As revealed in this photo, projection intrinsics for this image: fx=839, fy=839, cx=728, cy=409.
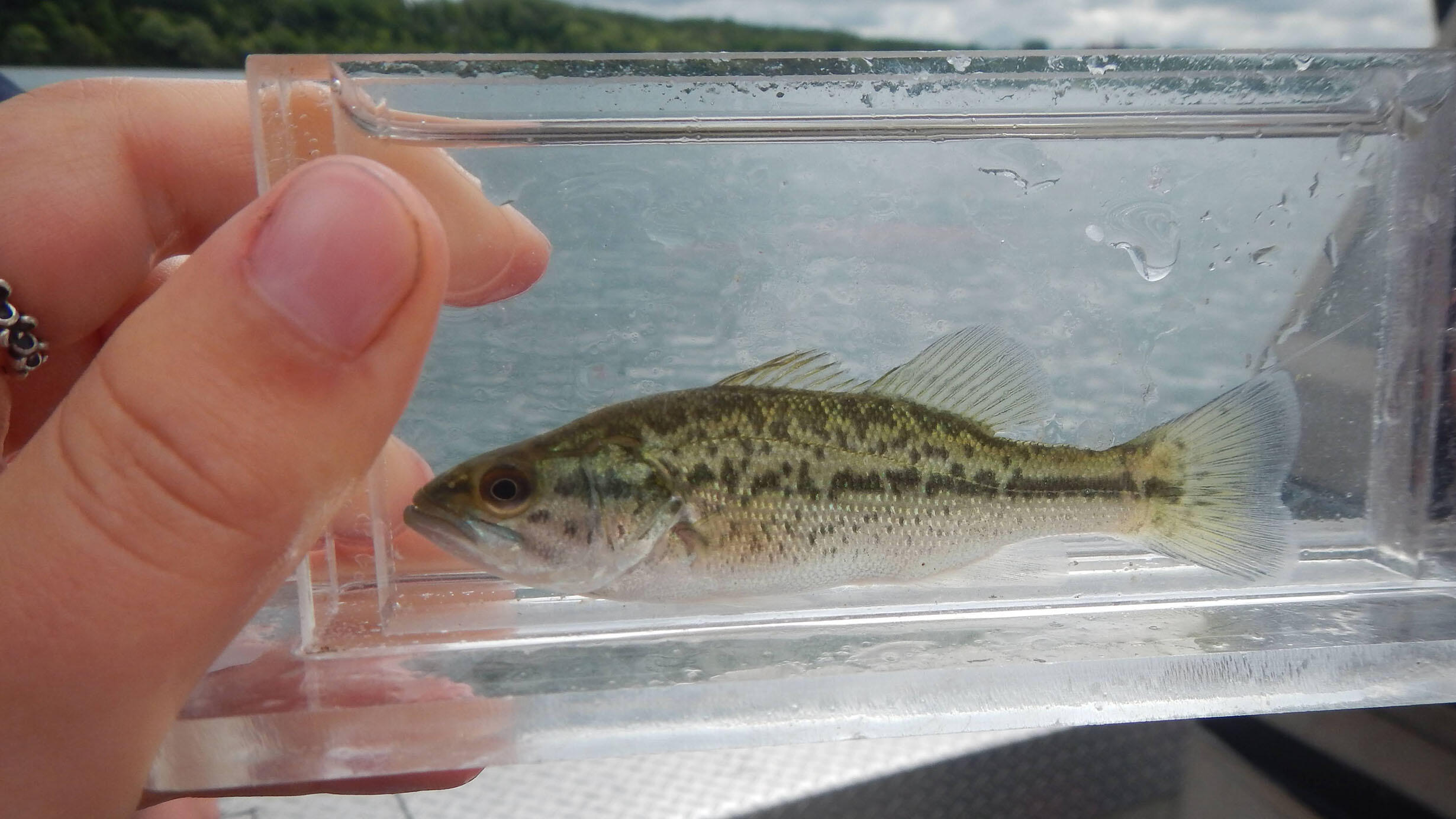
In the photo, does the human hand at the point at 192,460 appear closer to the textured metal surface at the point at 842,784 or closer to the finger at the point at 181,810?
the finger at the point at 181,810

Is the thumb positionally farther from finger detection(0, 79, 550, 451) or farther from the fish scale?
finger detection(0, 79, 550, 451)

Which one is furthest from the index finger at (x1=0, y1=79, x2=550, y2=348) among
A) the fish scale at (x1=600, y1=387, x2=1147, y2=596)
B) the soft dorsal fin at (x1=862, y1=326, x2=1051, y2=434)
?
the soft dorsal fin at (x1=862, y1=326, x2=1051, y2=434)

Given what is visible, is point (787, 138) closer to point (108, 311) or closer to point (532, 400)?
point (532, 400)

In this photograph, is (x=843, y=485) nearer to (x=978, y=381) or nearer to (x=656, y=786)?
(x=978, y=381)

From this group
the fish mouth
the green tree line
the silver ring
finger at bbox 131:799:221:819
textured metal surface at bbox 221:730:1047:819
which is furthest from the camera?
the green tree line

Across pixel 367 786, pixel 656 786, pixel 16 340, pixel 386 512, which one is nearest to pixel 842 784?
pixel 656 786

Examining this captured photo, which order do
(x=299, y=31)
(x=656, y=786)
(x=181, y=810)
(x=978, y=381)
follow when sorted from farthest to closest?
(x=299, y=31) → (x=656, y=786) → (x=181, y=810) → (x=978, y=381)
